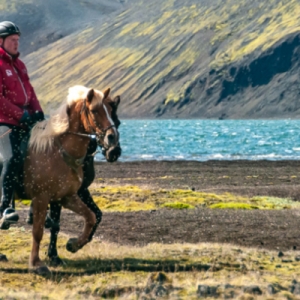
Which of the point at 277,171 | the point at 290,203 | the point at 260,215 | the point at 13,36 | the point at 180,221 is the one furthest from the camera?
the point at 277,171

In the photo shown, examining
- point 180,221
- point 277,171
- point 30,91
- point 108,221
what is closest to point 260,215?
point 180,221

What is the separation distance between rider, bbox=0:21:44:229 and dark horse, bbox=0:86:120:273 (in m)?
0.26

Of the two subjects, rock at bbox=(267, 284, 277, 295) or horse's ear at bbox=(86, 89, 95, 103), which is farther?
horse's ear at bbox=(86, 89, 95, 103)

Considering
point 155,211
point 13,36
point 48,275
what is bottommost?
point 155,211

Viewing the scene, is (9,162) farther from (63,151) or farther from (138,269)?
(138,269)

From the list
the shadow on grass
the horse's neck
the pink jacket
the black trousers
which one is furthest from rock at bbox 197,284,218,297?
the pink jacket

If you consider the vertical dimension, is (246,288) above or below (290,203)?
above

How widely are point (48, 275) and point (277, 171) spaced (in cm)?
4077

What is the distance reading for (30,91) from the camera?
13750 millimetres

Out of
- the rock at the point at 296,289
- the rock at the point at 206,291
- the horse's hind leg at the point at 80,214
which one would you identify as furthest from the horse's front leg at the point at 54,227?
the rock at the point at 296,289

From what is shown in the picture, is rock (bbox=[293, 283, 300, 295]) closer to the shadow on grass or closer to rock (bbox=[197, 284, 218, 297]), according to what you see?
rock (bbox=[197, 284, 218, 297])

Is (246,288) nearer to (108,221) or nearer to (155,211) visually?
(108,221)

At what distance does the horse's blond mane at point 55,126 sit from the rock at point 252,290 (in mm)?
4099

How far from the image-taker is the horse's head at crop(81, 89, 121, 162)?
11.8 metres
